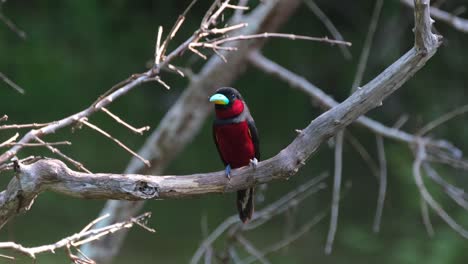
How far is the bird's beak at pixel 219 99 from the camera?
12.0 feet

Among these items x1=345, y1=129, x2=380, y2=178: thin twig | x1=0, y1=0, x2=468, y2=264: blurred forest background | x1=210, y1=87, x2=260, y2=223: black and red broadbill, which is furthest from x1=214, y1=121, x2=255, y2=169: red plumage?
→ x1=0, y1=0, x2=468, y2=264: blurred forest background

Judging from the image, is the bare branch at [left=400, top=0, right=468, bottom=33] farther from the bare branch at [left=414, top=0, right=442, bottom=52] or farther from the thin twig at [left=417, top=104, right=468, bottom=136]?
the bare branch at [left=414, top=0, right=442, bottom=52]

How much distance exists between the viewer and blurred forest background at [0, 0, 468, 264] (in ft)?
28.3

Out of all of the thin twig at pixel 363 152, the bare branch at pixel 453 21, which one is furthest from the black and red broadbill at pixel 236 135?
the bare branch at pixel 453 21

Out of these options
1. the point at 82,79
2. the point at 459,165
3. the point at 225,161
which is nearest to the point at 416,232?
the point at 459,165

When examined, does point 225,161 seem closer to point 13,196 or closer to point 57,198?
point 13,196

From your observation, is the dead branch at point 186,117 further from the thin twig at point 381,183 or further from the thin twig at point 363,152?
the thin twig at point 381,183

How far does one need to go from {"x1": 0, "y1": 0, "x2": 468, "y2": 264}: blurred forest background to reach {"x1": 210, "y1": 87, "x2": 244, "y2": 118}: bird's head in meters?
2.43

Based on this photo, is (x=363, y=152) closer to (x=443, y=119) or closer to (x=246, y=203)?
(x=443, y=119)

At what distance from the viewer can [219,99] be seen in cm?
365

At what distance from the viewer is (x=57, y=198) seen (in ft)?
32.7

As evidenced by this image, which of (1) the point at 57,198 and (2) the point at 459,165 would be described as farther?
(1) the point at 57,198

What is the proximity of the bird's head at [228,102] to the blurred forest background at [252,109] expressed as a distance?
2.43m

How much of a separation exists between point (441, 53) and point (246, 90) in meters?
3.01
